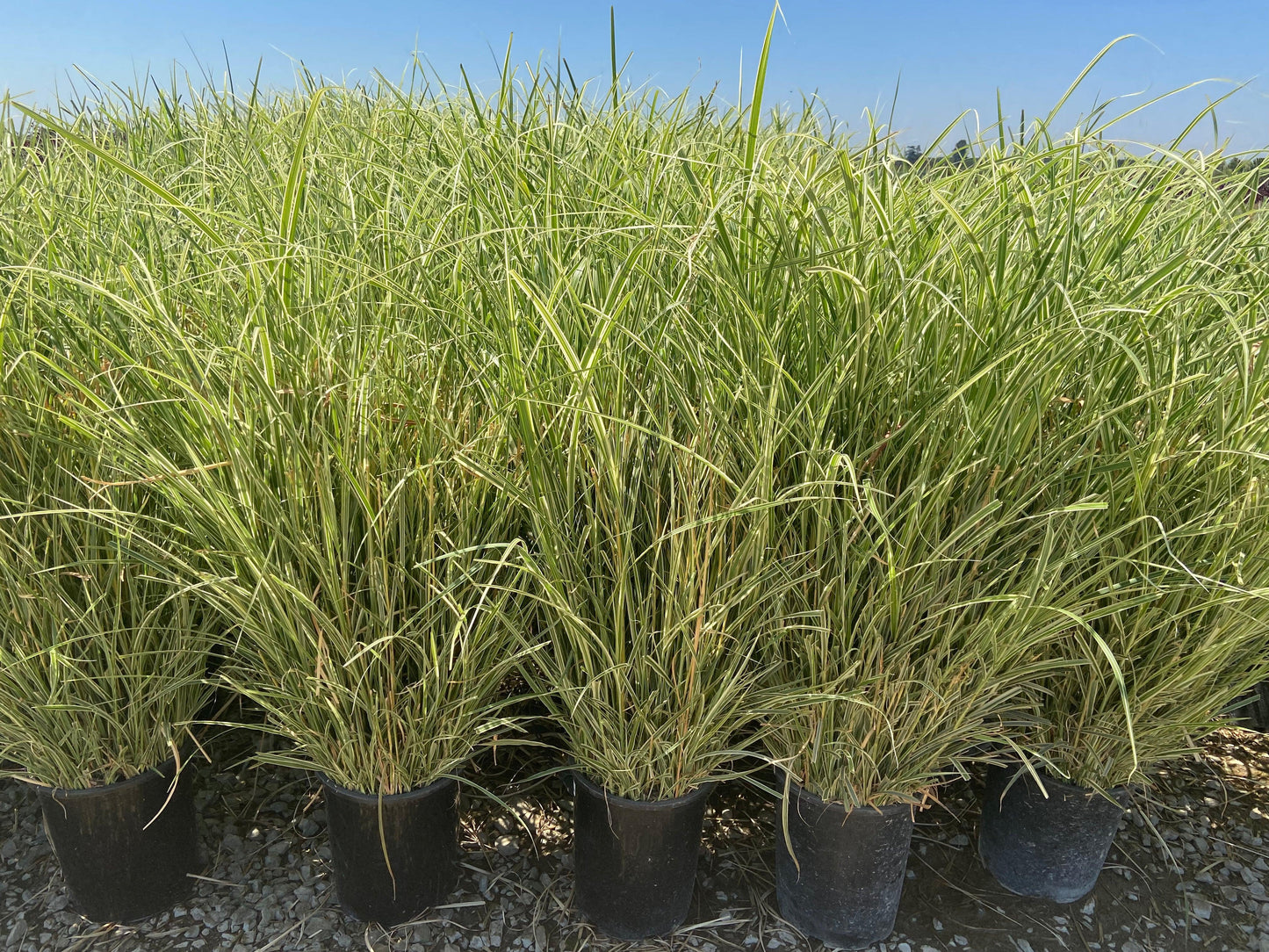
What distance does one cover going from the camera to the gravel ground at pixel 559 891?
4.89ft

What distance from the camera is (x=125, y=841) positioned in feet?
4.86

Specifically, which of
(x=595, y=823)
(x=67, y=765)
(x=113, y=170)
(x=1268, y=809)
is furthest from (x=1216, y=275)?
(x=113, y=170)

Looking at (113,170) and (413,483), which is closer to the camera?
(413,483)

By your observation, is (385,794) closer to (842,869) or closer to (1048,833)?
(842,869)

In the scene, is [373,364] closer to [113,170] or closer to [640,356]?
[640,356]

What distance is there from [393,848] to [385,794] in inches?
4.6

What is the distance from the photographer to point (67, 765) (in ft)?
4.66

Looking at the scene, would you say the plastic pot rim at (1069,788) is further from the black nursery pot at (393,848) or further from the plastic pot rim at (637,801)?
the black nursery pot at (393,848)

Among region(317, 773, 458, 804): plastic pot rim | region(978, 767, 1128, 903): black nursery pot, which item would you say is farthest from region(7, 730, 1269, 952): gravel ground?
region(317, 773, 458, 804): plastic pot rim

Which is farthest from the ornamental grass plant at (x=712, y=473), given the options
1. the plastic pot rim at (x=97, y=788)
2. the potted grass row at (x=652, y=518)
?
the plastic pot rim at (x=97, y=788)

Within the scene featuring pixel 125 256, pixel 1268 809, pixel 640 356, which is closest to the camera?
pixel 640 356

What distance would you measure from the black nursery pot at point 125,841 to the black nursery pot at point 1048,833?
138cm

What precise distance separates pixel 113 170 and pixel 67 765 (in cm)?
145

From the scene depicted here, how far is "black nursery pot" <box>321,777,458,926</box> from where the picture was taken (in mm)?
1376
